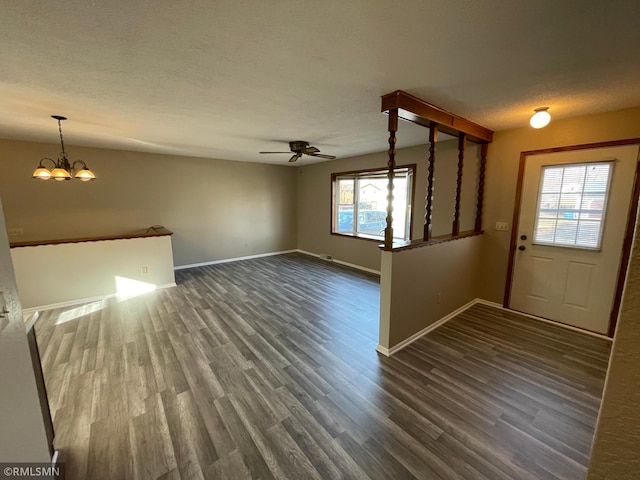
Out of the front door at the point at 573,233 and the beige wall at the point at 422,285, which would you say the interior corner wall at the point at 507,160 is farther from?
the beige wall at the point at 422,285

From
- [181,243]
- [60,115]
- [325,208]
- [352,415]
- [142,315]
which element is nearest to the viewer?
[352,415]

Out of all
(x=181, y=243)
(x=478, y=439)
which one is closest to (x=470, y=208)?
(x=478, y=439)

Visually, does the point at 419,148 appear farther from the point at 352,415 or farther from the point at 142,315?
the point at 142,315

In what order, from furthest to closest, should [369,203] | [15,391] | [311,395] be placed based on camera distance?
[369,203] → [311,395] → [15,391]

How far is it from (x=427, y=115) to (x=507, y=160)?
5.58 ft

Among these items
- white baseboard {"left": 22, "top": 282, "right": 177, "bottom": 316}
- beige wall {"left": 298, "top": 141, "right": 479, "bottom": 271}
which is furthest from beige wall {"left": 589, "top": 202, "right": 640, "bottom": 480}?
white baseboard {"left": 22, "top": 282, "right": 177, "bottom": 316}

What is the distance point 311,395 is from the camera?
208 centimetres

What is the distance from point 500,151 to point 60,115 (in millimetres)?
5304

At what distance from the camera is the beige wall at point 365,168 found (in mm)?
3936

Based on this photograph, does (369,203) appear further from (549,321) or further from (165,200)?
(165,200)

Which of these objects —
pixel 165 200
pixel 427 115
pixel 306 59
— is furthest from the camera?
pixel 165 200

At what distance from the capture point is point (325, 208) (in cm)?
646

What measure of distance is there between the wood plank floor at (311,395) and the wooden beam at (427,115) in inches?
92.1

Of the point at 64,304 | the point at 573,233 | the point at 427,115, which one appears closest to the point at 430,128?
the point at 427,115
